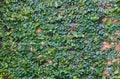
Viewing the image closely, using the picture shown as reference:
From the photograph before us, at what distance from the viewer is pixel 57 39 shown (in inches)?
141

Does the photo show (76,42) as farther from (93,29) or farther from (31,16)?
(31,16)

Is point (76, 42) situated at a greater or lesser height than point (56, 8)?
lesser

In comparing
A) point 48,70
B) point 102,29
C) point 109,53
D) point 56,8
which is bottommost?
point 48,70

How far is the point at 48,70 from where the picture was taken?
3.62m

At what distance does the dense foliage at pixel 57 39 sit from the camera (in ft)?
11.3

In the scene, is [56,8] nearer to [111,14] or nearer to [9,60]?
[111,14]

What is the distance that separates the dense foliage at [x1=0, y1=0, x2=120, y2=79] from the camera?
3449 millimetres

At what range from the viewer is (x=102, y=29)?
3457 millimetres

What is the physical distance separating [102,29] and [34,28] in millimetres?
934

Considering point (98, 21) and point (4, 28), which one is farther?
point (4, 28)

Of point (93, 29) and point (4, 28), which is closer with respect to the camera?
point (93, 29)

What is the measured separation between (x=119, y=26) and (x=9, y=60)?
5.21 ft

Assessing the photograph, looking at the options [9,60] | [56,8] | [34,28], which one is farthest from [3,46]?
[56,8]

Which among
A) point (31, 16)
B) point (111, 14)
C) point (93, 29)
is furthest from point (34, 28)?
point (111, 14)
